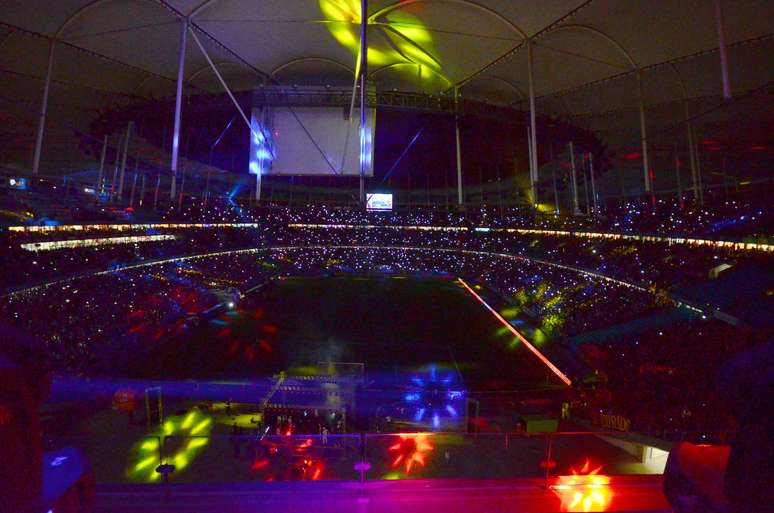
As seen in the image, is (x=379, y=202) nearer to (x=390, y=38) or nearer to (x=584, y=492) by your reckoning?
(x=390, y=38)

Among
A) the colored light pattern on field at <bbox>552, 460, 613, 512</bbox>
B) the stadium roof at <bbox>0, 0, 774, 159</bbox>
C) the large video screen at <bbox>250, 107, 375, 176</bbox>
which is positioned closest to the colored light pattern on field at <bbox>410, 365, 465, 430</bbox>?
the colored light pattern on field at <bbox>552, 460, 613, 512</bbox>

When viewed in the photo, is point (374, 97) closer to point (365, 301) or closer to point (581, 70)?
point (581, 70)

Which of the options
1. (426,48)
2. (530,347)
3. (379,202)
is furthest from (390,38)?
(530,347)

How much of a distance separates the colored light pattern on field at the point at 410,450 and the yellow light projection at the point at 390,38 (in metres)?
15.9

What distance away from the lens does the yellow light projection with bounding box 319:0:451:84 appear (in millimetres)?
17312

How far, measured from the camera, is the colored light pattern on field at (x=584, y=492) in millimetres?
3318

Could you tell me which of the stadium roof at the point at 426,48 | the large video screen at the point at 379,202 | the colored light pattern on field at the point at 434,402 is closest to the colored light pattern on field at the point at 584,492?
the colored light pattern on field at the point at 434,402

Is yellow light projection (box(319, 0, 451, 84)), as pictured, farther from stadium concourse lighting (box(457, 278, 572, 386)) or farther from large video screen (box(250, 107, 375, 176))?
stadium concourse lighting (box(457, 278, 572, 386))

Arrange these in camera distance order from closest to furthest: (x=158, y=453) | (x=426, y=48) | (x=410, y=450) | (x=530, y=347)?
(x=158, y=453)
(x=410, y=450)
(x=530, y=347)
(x=426, y=48)

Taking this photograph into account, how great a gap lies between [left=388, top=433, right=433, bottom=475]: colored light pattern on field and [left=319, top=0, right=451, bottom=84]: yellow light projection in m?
15.9

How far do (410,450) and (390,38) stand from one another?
18758 mm

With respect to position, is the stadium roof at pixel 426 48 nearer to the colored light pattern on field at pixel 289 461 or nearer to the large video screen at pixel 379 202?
the large video screen at pixel 379 202

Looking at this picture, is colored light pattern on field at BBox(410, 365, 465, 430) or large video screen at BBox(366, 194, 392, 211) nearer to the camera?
colored light pattern on field at BBox(410, 365, 465, 430)

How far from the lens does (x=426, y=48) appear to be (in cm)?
2012
